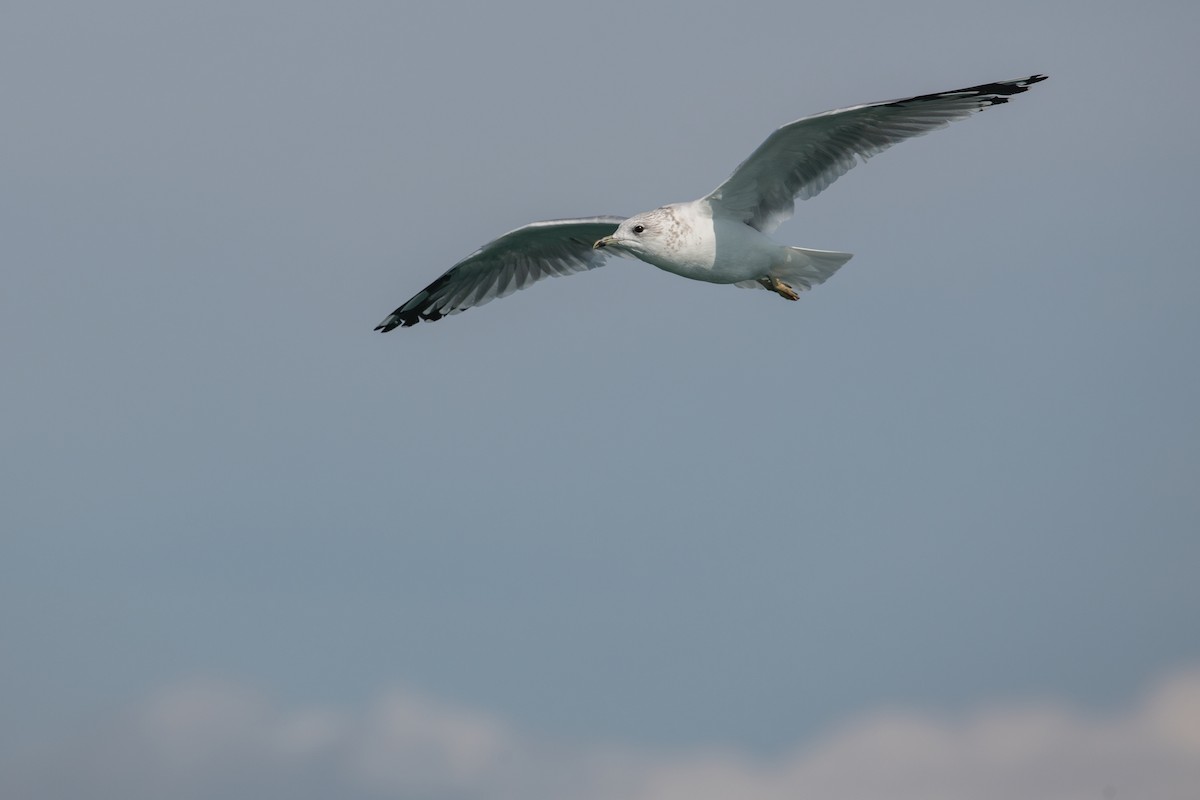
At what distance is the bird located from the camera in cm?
1375

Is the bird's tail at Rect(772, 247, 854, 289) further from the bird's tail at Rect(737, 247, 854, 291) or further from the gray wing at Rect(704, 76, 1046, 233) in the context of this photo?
the gray wing at Rect(704, 76, 1046, 233)

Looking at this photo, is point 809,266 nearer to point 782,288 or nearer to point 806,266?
point 806,266

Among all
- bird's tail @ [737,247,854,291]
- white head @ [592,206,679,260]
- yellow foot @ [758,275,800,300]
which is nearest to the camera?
white head @ [592,206,679,260]

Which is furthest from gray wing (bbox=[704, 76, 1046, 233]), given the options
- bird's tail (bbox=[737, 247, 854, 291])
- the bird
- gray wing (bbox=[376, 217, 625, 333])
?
gray wing (bbox=[376, 217, 625, 333])

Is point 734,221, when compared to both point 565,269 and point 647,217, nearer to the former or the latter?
point 647,217

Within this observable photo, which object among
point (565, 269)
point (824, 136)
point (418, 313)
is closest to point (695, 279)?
point (824, 136)

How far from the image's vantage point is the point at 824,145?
14.3m

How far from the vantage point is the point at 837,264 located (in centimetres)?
1458

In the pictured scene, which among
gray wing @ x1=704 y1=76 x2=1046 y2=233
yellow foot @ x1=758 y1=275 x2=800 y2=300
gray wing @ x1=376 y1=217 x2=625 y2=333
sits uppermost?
gray wing @ x1=376 y1=217 x2=625 y2=333

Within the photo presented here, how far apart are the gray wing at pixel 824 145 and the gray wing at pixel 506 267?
1.88 metres

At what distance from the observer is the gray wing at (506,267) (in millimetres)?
16312

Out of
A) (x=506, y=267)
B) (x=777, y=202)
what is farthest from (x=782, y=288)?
(x=506, y=267)

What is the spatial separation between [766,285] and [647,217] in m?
1.40

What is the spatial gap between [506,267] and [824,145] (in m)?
4.19
